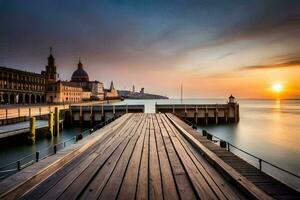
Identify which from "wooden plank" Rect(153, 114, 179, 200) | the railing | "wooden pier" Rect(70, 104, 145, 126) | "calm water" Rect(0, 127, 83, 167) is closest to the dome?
"wooden pier" Rect(70, 104, 145, 126)

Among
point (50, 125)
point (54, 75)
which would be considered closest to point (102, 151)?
point (50, 125)

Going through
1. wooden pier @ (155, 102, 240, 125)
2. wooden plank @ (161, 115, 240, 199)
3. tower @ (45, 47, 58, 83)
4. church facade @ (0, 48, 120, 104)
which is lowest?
wooden pier @ (155, 102, 240, 125)

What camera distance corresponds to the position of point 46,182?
452 cm

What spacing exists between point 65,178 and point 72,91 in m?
106

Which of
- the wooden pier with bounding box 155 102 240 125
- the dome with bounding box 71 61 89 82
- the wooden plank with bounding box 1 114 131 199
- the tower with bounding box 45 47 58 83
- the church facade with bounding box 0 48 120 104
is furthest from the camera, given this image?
the dome with bounding box 71 61 89 82

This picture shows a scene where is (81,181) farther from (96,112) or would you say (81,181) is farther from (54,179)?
(96,112)

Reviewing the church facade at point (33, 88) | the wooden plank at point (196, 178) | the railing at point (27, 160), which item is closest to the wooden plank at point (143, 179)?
the wooden plank at point (196, 178)

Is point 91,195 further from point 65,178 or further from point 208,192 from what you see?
point 208,192

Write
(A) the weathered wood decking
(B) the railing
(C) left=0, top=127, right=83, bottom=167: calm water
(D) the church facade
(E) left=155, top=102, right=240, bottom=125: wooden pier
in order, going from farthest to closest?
(D) the church facade, (E) left=155, top=102, right=240, bottom=125: wooden pier, (C) left=0, top=127, right=83, bottom=167: calm water, (B) the railing, (A) the weathered wood decking

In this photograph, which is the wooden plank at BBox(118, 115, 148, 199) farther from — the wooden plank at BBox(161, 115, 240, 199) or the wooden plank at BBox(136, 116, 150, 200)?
the wooden plank at BBox(161, 115, 240, 199)

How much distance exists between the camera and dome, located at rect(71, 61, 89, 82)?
15738 centimetres

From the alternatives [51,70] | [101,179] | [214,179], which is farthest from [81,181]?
[51,70]

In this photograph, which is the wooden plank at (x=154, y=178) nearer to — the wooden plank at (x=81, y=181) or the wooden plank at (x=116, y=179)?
the wooden plank at (x=116, y=179)

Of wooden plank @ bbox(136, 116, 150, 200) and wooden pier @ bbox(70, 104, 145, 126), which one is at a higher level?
wooden plank @ bbox(136, 116, 150, 200)
